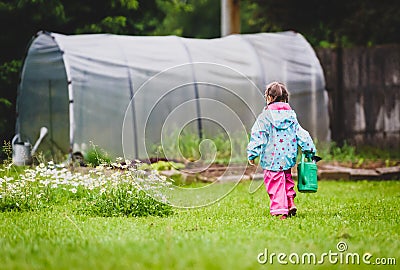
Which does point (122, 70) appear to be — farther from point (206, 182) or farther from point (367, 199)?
point (367, 199)

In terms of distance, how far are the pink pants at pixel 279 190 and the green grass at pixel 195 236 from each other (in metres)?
0.17

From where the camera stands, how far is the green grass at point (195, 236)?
4.55m

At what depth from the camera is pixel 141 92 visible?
12.0 m

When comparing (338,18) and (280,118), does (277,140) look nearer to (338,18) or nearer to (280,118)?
(280,118)

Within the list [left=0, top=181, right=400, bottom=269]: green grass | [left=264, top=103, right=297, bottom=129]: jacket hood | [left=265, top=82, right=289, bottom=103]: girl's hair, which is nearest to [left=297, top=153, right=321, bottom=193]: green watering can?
[left=0, top=181, right=400, bottom=269]: green grass

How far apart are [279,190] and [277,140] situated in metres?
0.45

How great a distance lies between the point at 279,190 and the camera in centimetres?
697

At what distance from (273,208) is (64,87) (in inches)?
238

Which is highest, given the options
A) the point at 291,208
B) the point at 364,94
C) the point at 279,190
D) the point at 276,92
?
the point at 276,92

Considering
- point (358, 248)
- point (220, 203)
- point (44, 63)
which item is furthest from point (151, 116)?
point (358, 248)

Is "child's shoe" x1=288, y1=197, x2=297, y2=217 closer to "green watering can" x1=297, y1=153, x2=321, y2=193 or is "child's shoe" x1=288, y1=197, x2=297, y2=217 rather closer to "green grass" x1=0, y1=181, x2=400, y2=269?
"green grass" x1=0, y1=181, x2=400, y2=269

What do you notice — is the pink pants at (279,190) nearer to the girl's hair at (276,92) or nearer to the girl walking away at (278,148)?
the girl walking away at (278,148)

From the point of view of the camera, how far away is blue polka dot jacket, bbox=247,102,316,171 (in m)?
7.02

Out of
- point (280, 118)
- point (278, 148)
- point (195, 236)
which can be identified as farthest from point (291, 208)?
point (195, 236)
